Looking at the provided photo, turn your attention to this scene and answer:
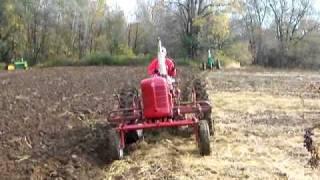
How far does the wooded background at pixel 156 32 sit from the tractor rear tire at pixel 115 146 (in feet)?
133

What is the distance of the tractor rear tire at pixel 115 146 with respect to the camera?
7867 mm

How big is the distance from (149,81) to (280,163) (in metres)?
2.28

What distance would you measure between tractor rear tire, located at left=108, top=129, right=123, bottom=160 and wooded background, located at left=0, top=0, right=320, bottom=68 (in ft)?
133

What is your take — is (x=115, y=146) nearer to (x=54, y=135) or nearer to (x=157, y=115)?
(x=157, y=115)

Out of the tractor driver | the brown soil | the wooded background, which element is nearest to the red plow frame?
the brown soil

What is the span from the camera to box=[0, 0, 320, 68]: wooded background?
5131cm

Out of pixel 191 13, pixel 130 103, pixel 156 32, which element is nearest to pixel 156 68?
pixel 130 103

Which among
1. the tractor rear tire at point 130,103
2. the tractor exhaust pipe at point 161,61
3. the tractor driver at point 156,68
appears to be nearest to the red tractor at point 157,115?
the tractor rear tire at point 130,103

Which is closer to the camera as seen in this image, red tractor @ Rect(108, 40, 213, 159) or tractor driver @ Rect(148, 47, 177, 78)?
red tractor @ Rect(108, 40, 213, 159)

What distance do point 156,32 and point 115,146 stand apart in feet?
163

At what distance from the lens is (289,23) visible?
6469cm

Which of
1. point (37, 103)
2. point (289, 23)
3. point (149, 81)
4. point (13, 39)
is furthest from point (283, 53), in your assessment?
point (149, 81)

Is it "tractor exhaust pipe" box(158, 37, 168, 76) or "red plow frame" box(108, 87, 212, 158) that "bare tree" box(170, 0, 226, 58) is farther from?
"red plow frame" box(108, 87, 212, 158)

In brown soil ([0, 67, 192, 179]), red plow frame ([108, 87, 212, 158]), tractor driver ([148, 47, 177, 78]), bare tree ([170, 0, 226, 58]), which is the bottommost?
brown soil ([0, 67, 192, 179])
